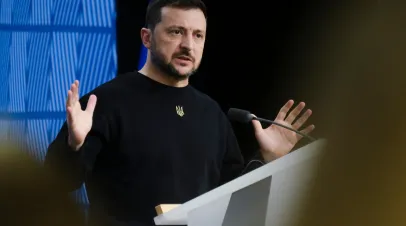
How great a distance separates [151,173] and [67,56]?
716mm

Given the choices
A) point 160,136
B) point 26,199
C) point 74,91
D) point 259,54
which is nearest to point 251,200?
point 26,199

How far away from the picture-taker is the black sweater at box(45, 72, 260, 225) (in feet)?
6.22

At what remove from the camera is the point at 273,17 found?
2863 mm

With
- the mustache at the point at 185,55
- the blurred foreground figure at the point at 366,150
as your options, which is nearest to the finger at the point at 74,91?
the mustache at the point at 185,55

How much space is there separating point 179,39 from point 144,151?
0.46 meters

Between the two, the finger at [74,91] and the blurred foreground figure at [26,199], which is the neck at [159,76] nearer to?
the finger at [74,91]

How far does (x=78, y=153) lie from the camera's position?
5.24ft

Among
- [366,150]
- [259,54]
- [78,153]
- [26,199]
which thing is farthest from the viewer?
[259,54]

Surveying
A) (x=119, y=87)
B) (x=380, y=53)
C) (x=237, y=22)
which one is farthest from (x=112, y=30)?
(x=380, y=53)

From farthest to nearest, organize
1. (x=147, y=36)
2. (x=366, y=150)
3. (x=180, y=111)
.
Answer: (x=147, y=36) → (x=180, y=111) → (x=366, y=150)

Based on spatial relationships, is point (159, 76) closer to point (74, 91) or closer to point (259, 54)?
point (74, 91)

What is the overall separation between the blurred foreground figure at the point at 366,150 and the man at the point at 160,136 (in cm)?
118

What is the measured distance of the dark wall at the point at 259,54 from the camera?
2771 mm

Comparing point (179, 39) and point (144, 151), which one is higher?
point (179, 39)
